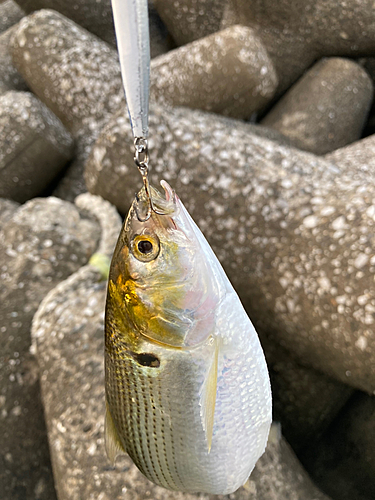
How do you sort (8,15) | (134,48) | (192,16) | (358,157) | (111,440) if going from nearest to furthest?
(134,48) < (111,440) < (358,157) < (192,16) < (8,15)

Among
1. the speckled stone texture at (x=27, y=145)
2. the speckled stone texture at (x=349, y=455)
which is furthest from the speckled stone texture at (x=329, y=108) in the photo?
the speckled stone texture at (x=349, y=455)

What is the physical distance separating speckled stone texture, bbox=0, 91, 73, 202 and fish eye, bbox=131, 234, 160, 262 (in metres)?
1.23

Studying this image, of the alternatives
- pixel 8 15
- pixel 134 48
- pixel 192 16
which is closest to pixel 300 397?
pixel 134 48

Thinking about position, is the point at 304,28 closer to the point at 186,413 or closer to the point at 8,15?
the point at 186,413

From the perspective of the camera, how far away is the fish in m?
0.56

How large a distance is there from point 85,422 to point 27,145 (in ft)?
3.59

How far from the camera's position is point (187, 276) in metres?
0.56

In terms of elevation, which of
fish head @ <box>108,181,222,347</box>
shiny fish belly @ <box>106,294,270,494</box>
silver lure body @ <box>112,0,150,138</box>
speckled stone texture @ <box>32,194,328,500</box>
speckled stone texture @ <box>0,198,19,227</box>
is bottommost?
speckled stone texture @ <box>32,194,328,500</box>

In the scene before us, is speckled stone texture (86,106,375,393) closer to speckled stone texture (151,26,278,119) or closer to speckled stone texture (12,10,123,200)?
speckled stone texture (151,26,278,119)

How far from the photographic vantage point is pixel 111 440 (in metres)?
0.71

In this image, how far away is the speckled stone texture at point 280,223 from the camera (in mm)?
915

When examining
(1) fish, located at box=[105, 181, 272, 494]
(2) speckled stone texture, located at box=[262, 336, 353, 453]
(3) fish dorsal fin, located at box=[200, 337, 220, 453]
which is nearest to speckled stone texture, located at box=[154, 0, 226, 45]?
(2) speckled stone texture, located at box=[262, 336, 353, 453]

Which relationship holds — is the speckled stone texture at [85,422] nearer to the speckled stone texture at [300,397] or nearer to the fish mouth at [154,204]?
the speckled stone texture at [300,397]

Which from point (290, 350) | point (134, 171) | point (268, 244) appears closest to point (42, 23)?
point (134, 171)
